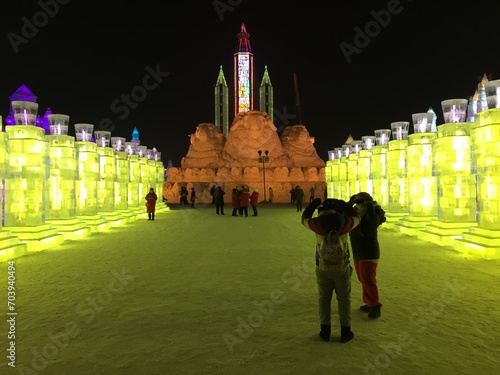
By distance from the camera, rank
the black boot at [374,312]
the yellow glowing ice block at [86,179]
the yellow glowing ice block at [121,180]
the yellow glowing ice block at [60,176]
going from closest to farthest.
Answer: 1. the black boot at [374,312]
2. the yellow glowing ice block at [60,176]
3. the yellow glowing ice block at [86,179]
4. the yellow glowing ice block at [121,180]

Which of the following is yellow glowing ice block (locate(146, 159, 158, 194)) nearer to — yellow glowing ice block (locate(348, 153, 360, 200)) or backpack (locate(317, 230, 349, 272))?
yellow glowing ice block (locate(348, 153, 360, 200))

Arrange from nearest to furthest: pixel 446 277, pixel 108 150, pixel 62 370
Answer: pixel 62 370, pixel 446 277, pixel 108 150

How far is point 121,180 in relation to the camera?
1662 centimetres

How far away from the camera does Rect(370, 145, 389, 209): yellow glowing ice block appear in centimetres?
1483

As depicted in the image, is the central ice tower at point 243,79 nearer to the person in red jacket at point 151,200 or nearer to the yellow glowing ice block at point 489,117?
the person in red jacket at point 151,200

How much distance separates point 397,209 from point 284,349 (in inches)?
459

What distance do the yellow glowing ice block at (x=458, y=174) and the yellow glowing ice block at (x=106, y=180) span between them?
38.0ft

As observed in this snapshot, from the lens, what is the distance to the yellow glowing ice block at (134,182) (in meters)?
18.8

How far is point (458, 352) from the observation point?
334cm

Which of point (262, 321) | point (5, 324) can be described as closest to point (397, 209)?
point (262, 321)

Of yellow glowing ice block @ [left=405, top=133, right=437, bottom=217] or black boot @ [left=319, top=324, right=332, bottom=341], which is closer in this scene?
black boot @ [left=319, top=324, right=332, bottom=341]

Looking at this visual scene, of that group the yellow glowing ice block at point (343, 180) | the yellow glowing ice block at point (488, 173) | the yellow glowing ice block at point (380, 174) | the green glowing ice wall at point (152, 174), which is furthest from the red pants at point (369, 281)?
the green glowing ice wall at point (152, 174)

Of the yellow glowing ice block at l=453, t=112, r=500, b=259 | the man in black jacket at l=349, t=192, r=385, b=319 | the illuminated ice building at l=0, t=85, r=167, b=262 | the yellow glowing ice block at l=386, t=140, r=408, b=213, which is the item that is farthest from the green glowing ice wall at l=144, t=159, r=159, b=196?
the man in black jacket at l=349, t=192, r=385, b=319

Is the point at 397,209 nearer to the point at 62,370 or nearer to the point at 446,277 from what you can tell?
the point at 446,277
